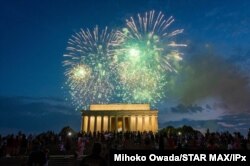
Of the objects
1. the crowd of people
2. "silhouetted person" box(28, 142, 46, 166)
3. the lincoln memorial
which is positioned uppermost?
the lincoln memorial

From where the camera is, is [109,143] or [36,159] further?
[109,143]

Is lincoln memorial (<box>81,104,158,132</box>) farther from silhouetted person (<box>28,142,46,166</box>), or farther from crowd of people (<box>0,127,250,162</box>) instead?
silhouetted person (<box>28,142,46,166</box>)

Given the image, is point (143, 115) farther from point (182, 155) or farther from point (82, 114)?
point (182, 155)

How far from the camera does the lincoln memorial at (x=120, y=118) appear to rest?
→ 89062 millimetres

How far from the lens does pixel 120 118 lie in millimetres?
90938

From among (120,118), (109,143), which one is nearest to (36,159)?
(109,143)

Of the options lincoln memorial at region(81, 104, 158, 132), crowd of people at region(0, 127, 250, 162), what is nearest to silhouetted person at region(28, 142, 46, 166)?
crowd of people at region(0, 127, 250, 162)

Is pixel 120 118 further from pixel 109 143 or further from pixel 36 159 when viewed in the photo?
pixel 36 159

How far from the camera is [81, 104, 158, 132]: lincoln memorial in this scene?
89.1 m

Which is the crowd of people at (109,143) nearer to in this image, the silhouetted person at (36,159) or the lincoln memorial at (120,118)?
the silhouetted person at (36,159)

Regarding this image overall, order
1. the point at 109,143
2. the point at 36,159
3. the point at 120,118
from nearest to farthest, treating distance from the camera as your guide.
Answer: the point at 36,159, the point at 109,143, the point at 120,118

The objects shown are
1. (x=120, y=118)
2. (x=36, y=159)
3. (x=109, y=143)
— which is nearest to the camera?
(x=36, y=159)

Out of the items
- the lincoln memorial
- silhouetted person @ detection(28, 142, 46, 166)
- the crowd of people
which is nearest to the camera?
silhouetted person @ detection(28, 142, 46, 166)

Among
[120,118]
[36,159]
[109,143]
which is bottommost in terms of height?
[36,159]
